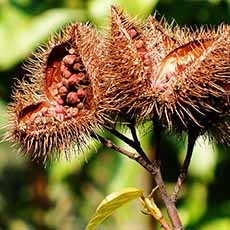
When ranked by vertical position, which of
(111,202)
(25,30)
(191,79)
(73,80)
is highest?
(25,30)

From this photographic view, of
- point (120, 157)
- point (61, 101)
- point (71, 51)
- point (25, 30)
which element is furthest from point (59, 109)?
point (25, 30)

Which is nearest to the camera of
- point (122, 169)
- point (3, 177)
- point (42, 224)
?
point (122, 169)

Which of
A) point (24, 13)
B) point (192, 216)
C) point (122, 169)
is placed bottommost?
point (192, 216)

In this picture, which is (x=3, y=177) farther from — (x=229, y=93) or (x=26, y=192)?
(x=229, y=93)

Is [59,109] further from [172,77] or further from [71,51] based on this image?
[172,77]

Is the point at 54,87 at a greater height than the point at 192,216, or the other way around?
the point at 54,87

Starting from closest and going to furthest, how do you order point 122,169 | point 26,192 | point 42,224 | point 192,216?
point 122,169
point 192,216
point 42,224
point 26,192

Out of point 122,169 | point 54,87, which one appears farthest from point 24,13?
point 54,87
